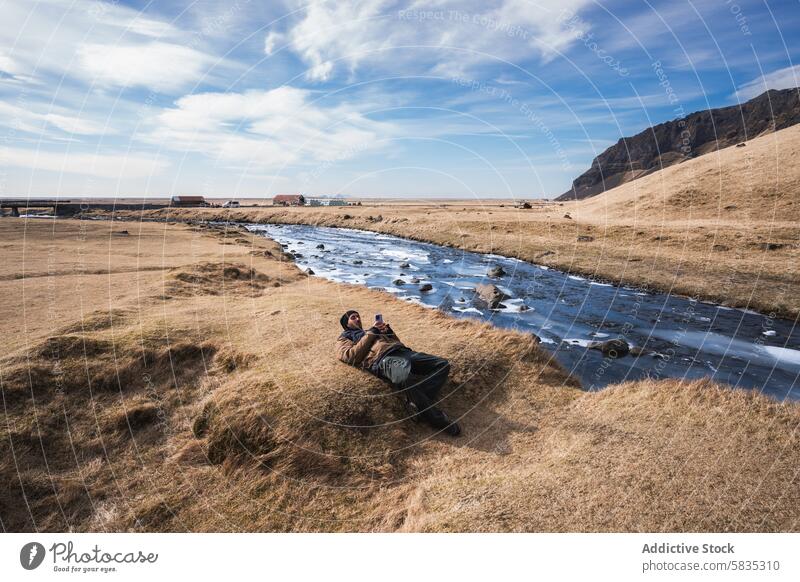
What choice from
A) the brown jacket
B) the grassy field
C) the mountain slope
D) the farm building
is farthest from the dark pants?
the farm building

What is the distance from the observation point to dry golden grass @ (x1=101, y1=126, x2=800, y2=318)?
3200 cm

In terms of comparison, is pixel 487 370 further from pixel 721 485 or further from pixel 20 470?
pixel 20 470

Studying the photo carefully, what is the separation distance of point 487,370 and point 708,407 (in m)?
6.76

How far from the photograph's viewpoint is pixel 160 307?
71.5ft

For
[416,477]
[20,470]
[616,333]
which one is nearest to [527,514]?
[416,477]

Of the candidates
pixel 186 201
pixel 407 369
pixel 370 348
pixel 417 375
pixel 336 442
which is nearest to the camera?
pixel 336 442
